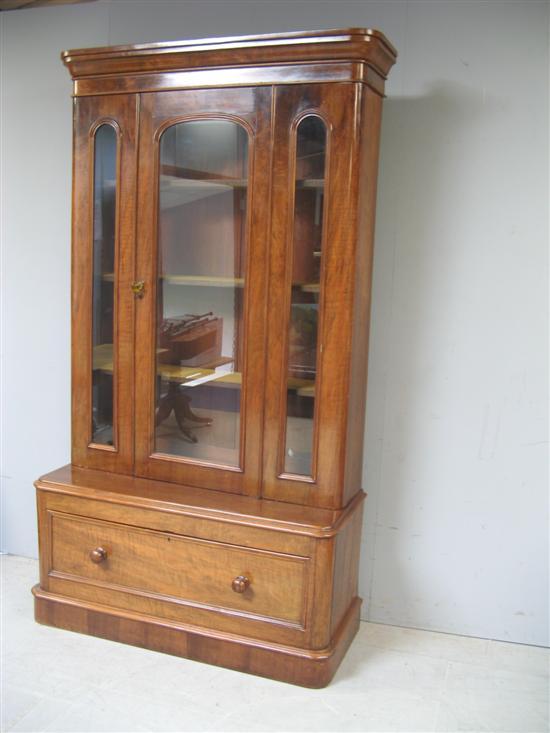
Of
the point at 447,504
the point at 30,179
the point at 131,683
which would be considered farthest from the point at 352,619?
the point at 30,179

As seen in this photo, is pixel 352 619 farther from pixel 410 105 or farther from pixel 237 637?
pixel 410 105

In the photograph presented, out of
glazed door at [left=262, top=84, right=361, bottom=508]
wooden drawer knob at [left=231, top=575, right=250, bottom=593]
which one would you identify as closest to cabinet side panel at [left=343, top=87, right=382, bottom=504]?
glazed door at [left=262, top=84, right=361, bottom=508]

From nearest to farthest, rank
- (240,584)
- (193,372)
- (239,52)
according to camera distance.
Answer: (239,52) < (240,584) < (193,372)

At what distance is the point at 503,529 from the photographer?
A: 2.49 m

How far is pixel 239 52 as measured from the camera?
2.15 meters

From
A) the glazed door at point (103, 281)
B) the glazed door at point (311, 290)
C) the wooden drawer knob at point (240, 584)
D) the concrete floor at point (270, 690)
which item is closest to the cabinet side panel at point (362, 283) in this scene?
the glazed door at point (311, 290)

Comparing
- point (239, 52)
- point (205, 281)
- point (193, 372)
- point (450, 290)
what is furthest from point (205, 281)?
point (450, 290)

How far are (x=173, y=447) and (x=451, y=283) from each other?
1.04m

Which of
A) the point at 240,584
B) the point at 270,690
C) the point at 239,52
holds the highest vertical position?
the point at 239,52

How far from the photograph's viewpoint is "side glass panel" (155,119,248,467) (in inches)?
89.0

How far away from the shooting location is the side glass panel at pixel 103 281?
237 centimetres

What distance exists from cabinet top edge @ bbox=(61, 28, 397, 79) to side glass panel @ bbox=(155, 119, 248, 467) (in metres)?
0.19

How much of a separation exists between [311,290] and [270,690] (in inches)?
46.5

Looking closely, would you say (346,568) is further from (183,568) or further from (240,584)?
(183,568)
